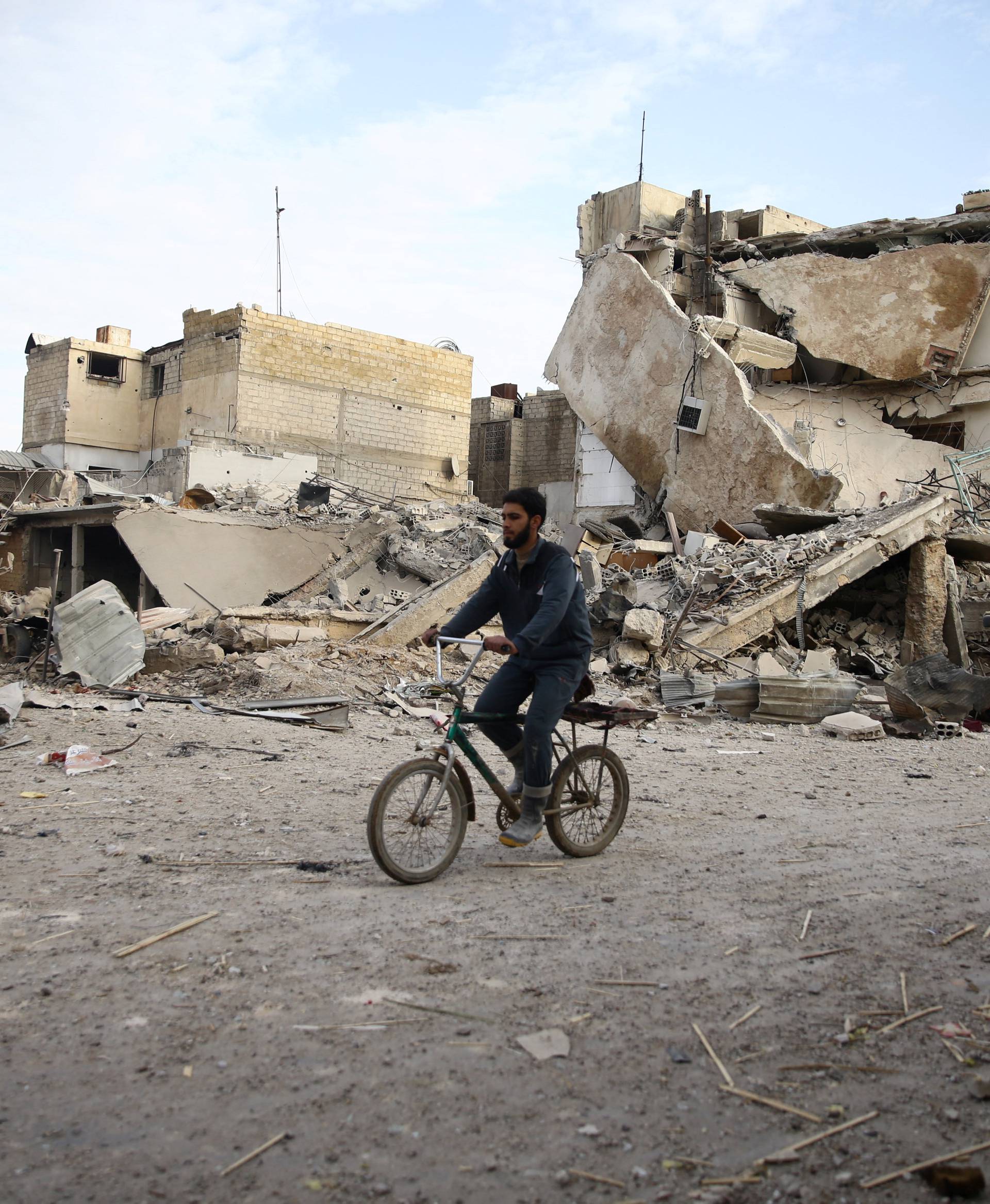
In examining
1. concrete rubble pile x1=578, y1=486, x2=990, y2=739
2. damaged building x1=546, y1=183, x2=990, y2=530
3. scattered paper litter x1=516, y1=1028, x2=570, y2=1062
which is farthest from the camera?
damaged building x1=546, y1=183, x2=990, y2=530

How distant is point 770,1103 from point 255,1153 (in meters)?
1.20

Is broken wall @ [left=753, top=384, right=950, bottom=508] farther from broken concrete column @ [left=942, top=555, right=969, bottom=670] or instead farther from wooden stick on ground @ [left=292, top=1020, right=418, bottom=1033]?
wooden stick on ground @ [left=292, top=1020, right=418, bottom=1033]

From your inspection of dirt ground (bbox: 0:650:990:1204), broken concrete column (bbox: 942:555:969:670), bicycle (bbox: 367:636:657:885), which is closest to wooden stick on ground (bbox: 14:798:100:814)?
dirt ground (bbox: 0:650:990:1204)

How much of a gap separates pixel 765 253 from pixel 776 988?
22.0m

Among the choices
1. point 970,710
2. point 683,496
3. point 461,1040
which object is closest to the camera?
point 461,1040

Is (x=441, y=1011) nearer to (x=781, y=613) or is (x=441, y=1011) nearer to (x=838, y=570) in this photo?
(x=781, y=613)

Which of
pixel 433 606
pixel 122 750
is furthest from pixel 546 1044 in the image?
pixel 433 606

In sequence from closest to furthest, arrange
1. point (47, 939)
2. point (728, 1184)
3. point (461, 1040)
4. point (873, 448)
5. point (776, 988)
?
point (728, 1184)
point (461, 1040)
point (776, 988)
point (47, 939)
point (873, 448)

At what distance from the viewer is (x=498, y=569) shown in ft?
15.5

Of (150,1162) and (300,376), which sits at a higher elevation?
(300,376)

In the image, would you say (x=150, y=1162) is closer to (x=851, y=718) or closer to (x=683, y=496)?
(x=851, y=718)

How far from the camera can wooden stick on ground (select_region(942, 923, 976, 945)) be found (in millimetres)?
3541

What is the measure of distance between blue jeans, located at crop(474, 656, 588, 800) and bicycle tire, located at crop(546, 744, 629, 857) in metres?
0.13

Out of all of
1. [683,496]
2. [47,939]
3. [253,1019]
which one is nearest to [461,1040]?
[253,1019]
